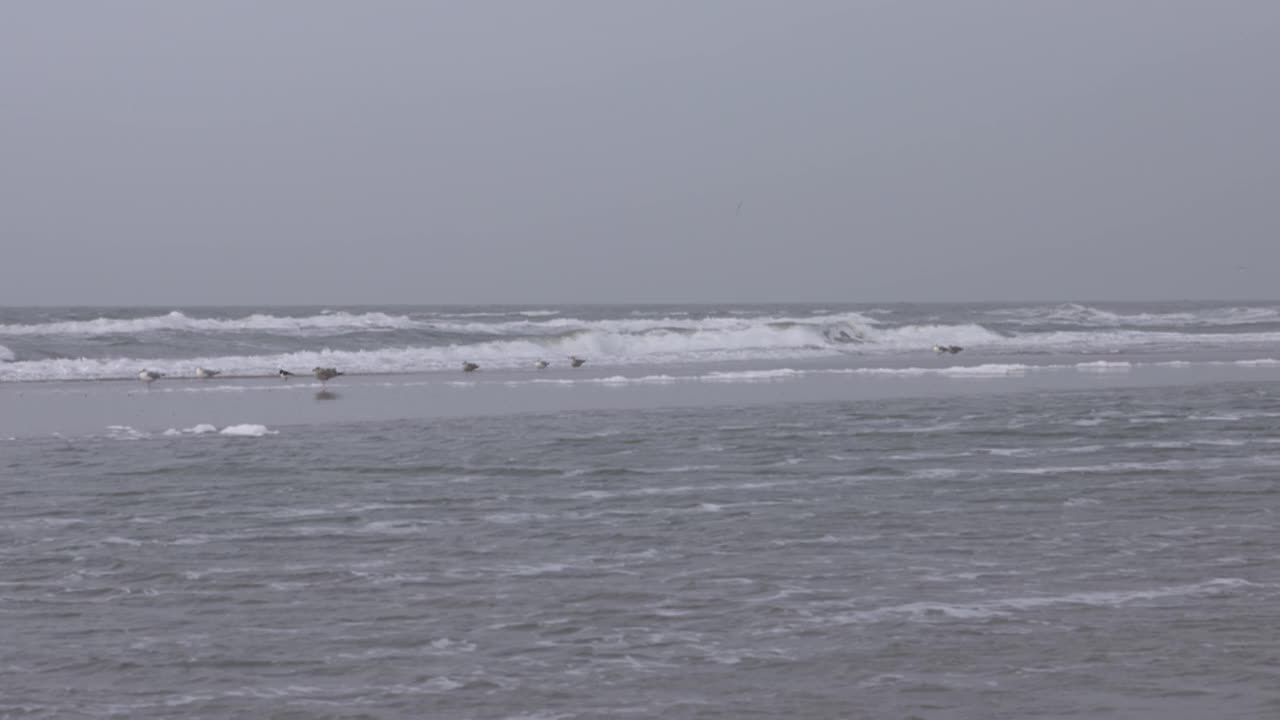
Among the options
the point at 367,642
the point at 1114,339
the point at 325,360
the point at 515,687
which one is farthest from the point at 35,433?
the point at 1114,339

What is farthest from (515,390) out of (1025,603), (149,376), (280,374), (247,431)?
(1025,603)

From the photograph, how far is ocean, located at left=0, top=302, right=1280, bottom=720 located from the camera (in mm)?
5289

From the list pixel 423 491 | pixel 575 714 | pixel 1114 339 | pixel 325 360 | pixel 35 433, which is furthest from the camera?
pixel 1114 339

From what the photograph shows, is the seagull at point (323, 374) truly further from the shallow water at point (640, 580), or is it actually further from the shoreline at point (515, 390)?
the shallow water at point (640, 580)

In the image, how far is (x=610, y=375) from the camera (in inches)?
1070

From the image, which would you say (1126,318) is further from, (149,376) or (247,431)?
(247,431)

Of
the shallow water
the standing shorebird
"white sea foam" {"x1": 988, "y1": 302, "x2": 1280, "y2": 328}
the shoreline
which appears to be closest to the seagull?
the shoreline

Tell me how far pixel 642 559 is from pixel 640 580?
1.91 feet

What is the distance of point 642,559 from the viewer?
7812 mm

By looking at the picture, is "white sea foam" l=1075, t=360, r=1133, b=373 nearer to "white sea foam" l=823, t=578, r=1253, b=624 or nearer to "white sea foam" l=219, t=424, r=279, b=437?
"white sea foam" l=219, t=424, r=279, b=437

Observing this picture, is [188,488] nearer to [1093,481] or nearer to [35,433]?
[35,433]

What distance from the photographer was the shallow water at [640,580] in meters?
5.24

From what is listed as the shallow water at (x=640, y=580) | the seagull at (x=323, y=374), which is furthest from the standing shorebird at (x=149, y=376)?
the shallow water at (x=640, y=580)

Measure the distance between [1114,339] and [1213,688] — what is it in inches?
1668
